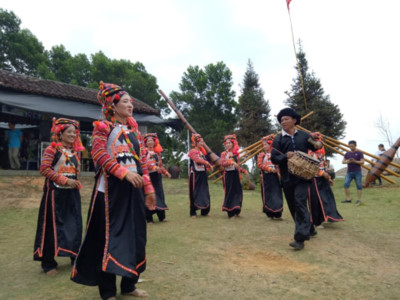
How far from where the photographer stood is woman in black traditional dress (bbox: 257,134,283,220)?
794 cm

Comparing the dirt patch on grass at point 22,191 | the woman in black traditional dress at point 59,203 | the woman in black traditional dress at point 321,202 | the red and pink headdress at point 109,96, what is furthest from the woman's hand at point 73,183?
the dirt patch on grass at point 22,191

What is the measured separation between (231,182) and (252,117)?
22.0 m

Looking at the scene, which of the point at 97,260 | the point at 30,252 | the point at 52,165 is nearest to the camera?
the point at 97,260

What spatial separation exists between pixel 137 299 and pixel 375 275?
272cm

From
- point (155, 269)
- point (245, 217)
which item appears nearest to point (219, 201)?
point (245, 217)

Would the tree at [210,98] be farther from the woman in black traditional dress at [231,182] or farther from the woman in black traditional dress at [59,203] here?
the woman in black traditional dress at [59,203]

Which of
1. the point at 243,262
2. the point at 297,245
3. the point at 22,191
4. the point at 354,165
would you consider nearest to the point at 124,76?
the point at 22,191

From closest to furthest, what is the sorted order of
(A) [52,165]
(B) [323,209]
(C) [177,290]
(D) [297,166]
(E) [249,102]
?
(C) [177,290] < (A) [52,165] < (D) [297,166] < (B) [323,209] < (E) [249,102]

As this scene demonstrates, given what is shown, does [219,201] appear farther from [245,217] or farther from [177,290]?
[177,290]

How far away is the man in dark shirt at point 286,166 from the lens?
5141 mm

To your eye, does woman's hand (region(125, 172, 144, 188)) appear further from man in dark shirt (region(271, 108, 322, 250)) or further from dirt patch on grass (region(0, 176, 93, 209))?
dirt patch on grass (region(0, 176, 93, 209))

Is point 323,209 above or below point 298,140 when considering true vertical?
below

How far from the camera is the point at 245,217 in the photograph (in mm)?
8344

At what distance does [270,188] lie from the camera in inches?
324
